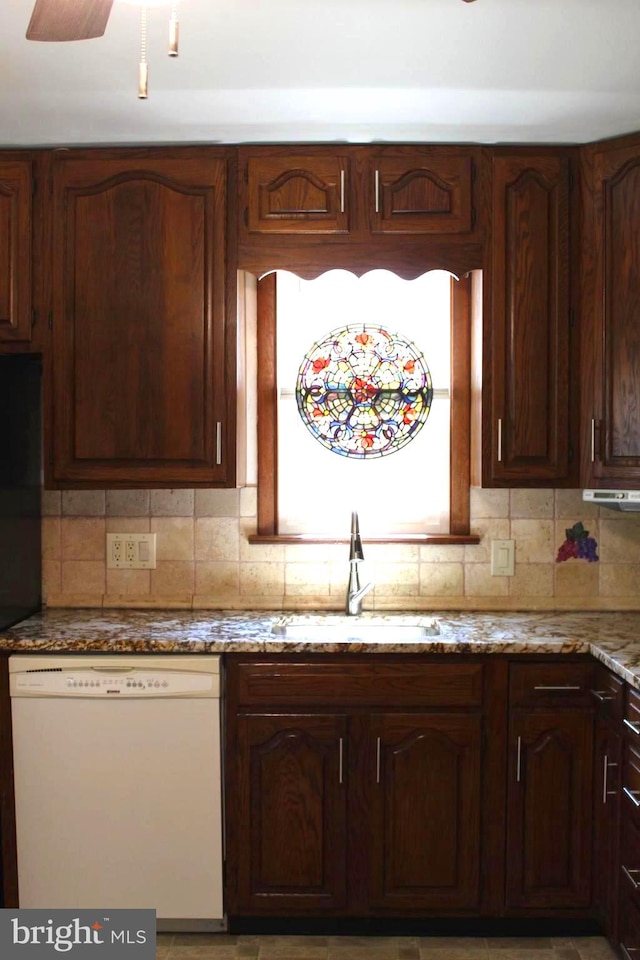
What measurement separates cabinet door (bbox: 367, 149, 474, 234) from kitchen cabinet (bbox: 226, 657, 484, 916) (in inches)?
55.2

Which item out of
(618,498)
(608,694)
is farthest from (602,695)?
(618,498)

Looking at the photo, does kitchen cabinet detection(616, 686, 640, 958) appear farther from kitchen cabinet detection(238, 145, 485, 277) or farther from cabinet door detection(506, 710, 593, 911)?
kitchen cabinet detection(238, 145, 485, 277)

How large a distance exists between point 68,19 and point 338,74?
904 millimetres

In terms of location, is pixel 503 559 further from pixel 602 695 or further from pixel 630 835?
pixel 630 835

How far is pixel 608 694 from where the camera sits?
Result: 7.95 feet

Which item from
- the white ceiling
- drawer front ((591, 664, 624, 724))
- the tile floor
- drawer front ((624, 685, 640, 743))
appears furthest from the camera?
the tile floor

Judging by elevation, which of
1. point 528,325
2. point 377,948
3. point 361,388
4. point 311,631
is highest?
point 528,325

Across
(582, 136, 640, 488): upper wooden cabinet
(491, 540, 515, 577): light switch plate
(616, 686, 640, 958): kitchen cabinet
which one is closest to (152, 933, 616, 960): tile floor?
(616, 686, 640, 958): kitchen cabinet

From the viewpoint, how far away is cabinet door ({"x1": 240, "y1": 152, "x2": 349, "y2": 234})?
2732mm

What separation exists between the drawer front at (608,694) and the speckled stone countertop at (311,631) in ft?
0.16

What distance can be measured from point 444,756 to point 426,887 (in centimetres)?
39

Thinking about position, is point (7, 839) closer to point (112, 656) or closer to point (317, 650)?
point (112, 656)

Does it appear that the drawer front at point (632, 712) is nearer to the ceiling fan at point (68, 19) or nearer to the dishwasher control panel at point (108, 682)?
the dishwasher control panel at point (108, 682)

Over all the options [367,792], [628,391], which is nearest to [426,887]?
[367,792]
